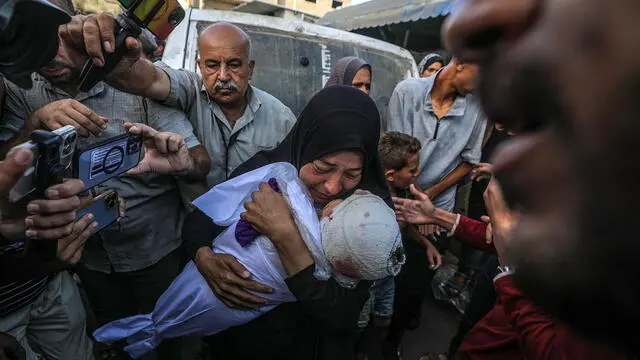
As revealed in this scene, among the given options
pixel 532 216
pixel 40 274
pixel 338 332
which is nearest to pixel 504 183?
pixel 532 216

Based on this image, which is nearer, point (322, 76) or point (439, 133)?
point (439, 133)

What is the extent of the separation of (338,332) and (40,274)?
1.24m

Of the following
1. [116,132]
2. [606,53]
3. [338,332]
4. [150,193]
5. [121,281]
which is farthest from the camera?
[121,281]

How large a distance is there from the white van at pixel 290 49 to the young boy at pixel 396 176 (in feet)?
4.16

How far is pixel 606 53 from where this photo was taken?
0.22 metres

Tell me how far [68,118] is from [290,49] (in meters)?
2.23

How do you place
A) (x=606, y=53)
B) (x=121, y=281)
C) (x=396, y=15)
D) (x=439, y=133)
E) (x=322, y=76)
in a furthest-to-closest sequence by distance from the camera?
(x=396, y=15) < (x=322, y=76) < (x=439, y=133) < (x=121, y=281) < (x=606, y=53)

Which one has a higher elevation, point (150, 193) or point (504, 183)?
point (504, 183)

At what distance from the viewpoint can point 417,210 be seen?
7.03 ft

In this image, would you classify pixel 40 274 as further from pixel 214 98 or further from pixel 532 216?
pixel 532 216

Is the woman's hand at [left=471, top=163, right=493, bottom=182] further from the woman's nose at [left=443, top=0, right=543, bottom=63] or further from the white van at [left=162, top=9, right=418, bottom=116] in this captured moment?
the woman's nose at [left=443, top=0, right=543, bottom=63]

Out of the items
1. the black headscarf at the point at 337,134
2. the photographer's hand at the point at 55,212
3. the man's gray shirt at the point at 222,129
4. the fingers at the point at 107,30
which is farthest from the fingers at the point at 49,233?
the man's gray shirt at the point at 222,129

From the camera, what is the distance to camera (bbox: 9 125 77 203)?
96cm

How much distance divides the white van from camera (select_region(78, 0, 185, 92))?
62.9 inches
